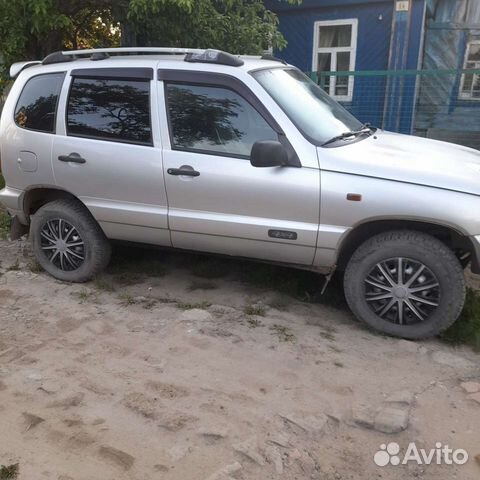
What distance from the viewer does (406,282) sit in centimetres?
356

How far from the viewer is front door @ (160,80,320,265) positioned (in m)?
3.68

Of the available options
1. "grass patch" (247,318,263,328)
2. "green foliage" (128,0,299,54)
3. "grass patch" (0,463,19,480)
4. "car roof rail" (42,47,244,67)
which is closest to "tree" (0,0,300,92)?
"green foliage" (128,0,299,54)

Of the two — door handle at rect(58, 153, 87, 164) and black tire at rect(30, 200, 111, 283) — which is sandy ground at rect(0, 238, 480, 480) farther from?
door handle at rect(58, 153, 87, 164)

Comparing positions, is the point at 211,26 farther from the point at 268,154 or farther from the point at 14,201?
the point at 268,154

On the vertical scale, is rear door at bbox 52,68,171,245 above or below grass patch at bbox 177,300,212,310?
above

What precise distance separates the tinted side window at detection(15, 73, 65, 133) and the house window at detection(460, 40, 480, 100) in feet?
30.2

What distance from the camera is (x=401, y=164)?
354 centimetres

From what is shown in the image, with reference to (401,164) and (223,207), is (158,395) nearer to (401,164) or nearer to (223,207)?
(223,207)

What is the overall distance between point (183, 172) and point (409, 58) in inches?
345

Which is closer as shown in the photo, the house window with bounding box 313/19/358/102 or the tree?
the tree

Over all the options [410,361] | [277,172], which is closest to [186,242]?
[277,172]

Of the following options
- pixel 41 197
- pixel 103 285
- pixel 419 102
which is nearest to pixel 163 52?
pixel 41 197

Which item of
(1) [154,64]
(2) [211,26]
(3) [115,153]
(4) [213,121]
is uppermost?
(2) [211,26]

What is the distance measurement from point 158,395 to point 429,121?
1008 cm
